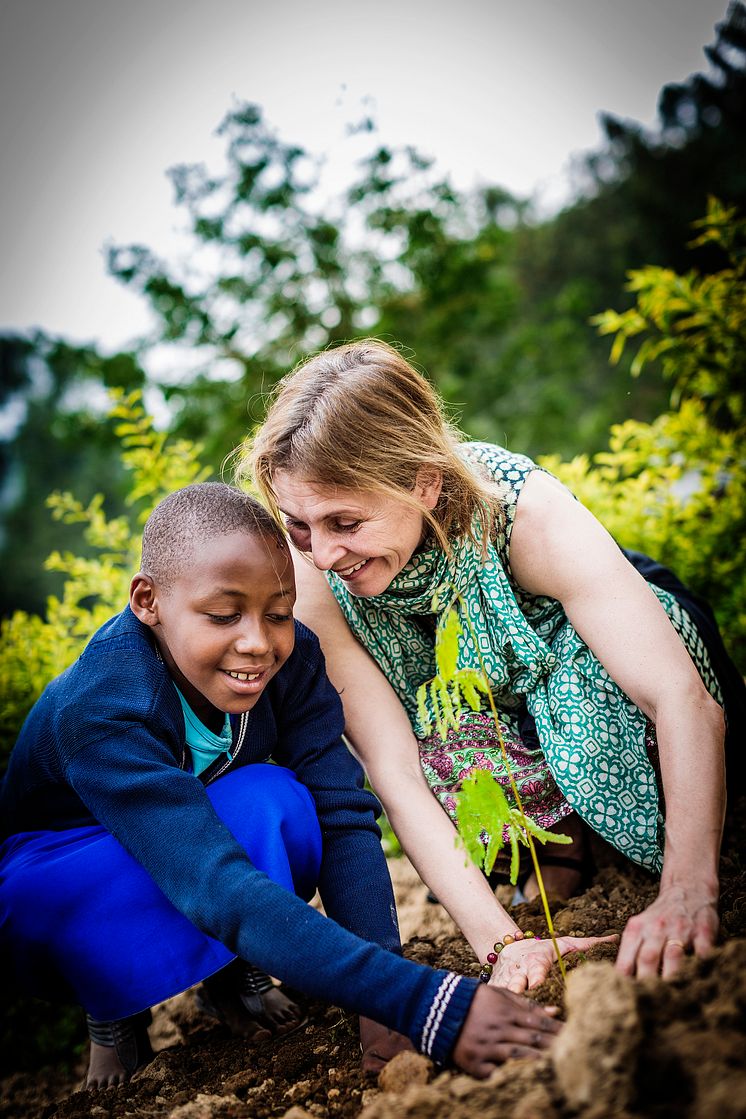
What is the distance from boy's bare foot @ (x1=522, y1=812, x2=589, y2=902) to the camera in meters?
2.51

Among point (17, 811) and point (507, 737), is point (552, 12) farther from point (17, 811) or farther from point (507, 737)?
point (17, 811)

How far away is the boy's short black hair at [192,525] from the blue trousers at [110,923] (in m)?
0.62

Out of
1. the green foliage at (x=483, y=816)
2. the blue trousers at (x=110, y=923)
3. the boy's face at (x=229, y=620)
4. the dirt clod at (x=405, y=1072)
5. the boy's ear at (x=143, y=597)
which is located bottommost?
the dirt clod at (x=405, y=1072)

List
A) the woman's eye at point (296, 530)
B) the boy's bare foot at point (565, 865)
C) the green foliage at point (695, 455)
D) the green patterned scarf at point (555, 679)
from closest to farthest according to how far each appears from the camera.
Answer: the woman's eye at point (296, 530) → the green patterned scarf at point (555, 679) → the boy's bare foot at point (565, 865) → the green foliage at point (695, 455)

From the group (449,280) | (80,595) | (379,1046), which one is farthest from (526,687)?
(449,280)

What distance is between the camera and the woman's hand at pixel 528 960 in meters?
1.76

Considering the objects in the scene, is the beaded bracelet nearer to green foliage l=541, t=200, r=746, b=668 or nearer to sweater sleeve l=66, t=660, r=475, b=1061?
sweater sleeve l=66, t=660, r=475, b=1061

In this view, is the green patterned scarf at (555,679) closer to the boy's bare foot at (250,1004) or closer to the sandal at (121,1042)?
the boy's bare foot at (250,1004)

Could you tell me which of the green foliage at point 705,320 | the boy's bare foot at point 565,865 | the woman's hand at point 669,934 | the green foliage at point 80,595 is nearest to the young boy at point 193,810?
the woman's hand at point 669,934

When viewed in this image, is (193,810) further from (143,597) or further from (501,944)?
(501,944)

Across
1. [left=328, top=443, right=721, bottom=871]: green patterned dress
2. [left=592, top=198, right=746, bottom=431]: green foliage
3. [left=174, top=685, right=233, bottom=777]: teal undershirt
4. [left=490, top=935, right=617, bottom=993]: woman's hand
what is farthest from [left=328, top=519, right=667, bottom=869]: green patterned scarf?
[left=592, top=198, right=746, bottom=431]: green foliage

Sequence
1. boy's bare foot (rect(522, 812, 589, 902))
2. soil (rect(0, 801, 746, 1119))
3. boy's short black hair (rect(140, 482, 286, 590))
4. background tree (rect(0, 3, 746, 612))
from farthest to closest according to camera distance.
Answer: background tree (rect(0, 3, 746, 612)) < boy's bare foot (rect(522, 812, 589, 902)) < boy's short black hair (rect(140, 482, 286, 590)) < soil (rect(0, 801, 746, 1119))

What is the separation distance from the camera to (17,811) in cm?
215

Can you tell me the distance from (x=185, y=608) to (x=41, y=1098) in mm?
1828
